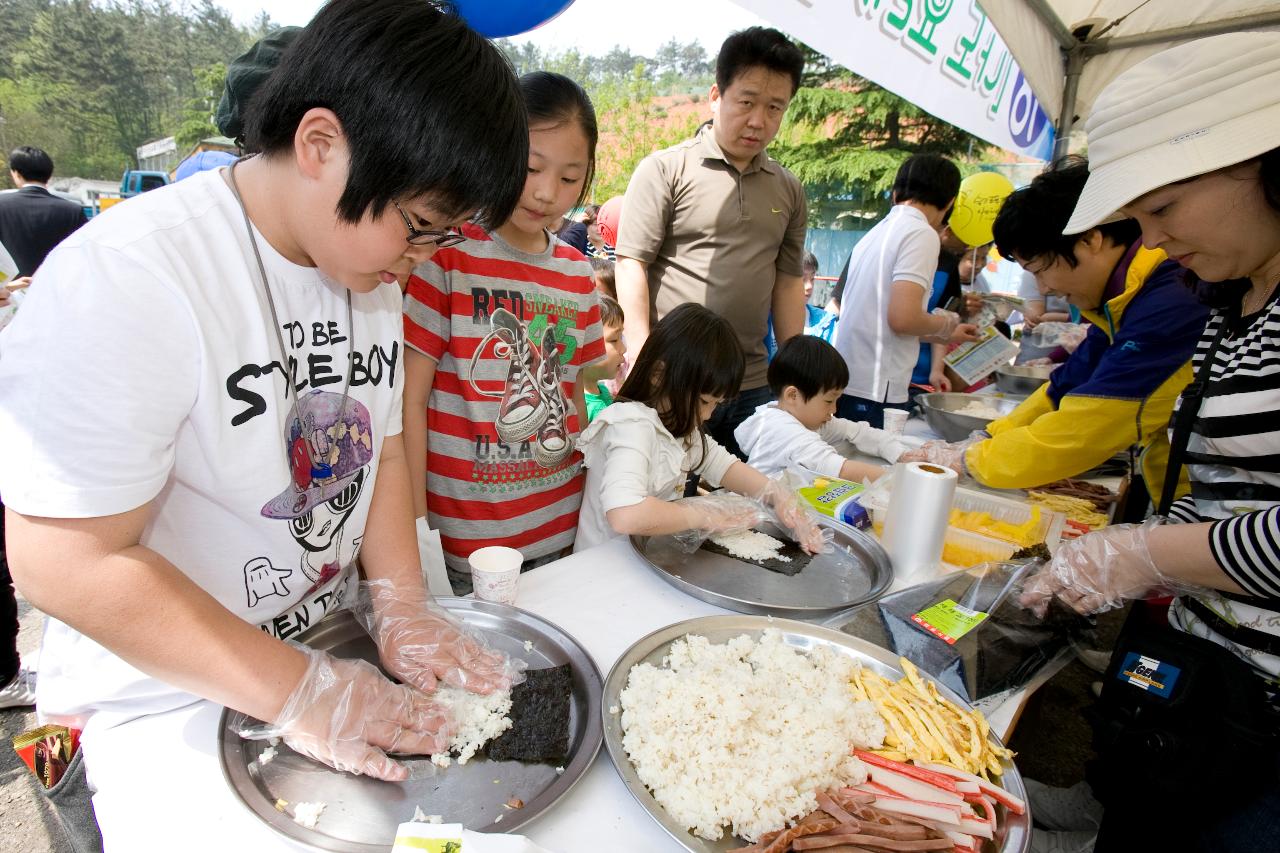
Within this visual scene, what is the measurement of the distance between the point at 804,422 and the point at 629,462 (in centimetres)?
136

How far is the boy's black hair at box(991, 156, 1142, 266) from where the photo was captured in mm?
1948

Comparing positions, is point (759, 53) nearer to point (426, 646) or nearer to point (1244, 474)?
point (1244, 474)

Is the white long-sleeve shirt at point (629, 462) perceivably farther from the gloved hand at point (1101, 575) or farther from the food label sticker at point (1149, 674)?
the food label sticker at point (1149, 674)

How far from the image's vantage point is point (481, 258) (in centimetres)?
177

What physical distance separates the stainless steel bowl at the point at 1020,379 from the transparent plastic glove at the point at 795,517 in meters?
2.74

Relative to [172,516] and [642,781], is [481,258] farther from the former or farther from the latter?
[642,781]

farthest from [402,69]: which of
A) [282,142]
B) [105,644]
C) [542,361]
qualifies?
[542,361]

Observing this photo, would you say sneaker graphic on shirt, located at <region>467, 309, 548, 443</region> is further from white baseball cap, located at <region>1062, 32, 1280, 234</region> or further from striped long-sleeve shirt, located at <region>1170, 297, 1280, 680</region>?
striped long-sleeve shirt, located at <region>1170, 297, 1280, 680</region>

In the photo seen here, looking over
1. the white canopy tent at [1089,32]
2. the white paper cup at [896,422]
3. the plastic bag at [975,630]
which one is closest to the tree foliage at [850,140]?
the white canopy tent at [1089,32]

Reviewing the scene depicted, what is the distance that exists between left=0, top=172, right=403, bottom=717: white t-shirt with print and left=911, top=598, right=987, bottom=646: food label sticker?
1.20 m

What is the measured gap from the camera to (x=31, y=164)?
213 inches

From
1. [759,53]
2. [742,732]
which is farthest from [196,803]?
[759,53]

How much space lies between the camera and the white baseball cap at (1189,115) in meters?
1.15

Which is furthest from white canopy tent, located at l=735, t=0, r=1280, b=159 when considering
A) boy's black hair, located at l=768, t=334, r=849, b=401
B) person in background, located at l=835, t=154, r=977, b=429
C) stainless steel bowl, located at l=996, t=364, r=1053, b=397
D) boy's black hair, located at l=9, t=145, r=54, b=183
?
boy's black hair, located at l=9, t=145, r=54, b=183
